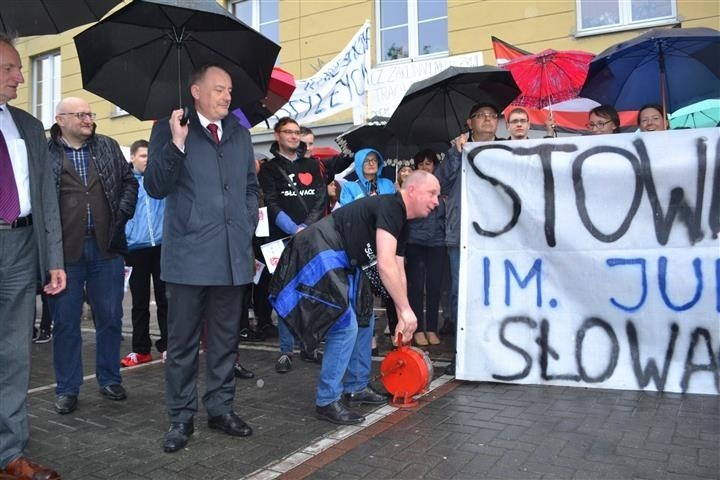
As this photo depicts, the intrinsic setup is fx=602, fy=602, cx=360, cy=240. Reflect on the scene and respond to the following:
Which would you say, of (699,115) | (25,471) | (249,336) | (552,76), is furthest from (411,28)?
(25,471)

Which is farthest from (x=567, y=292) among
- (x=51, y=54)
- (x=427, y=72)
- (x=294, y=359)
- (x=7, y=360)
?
(x=51, y=54)

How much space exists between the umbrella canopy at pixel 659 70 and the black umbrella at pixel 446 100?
0.87 metres

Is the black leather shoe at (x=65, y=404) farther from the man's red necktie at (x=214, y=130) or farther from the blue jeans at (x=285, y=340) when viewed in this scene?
the man's red necktie at (x=214, y=130)

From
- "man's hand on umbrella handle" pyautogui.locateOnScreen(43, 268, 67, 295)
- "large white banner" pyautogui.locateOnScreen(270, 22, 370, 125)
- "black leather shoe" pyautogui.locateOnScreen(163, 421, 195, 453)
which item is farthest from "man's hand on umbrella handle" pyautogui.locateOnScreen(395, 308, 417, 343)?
"large white banner" pyautogui.locateOnScreen(270, 22, 370, 125)

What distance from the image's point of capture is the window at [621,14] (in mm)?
8664

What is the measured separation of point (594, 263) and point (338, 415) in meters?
2.09

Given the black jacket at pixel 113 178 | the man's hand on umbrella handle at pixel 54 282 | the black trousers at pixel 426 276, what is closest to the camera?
the man's hand on umbrella handle at pixel 54 282

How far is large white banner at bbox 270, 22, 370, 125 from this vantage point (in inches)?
296


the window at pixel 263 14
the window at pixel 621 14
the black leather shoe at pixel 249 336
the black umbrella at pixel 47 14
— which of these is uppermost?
the window at pixel 263 14

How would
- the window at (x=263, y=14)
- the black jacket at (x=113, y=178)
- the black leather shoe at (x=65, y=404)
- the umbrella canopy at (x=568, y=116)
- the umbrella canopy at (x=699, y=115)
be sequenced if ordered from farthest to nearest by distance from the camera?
the window at (x=263, y=14) < the umbrella canopy at (x=568, y=116) < the umbrella canopy at (x=699, y=115) < the black jacket at (x=113, y=178) < the black leather shoe at (x=65, y=404)

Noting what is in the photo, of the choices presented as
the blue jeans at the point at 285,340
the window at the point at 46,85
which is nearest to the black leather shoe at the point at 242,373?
the blue jeans at the point at 285,340

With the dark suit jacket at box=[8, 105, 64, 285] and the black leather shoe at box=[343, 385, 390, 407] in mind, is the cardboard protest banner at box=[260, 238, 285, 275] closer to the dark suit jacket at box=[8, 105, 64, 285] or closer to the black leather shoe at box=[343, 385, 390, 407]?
the black leather shoe at box=[343, 385, 390, 407]

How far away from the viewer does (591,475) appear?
2.84m

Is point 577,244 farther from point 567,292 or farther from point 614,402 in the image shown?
point 614,402
